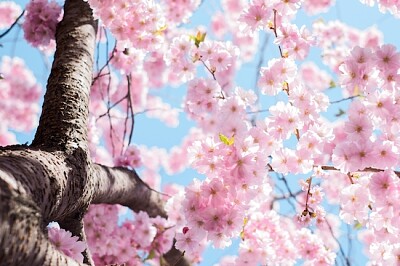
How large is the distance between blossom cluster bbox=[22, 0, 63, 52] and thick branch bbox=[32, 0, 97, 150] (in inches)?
11.6

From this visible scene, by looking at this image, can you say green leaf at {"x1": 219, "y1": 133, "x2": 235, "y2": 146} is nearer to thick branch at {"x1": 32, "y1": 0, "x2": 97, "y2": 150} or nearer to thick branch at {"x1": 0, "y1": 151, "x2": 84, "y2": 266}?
thick branch at {"x1": 32, "y1": 0, "x2": 97, "y2": 150}

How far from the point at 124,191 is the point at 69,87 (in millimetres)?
866

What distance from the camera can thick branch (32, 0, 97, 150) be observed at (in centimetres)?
171

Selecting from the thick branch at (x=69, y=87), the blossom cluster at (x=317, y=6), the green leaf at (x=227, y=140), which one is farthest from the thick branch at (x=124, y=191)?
the blossom cluster at (x=317, y=6)

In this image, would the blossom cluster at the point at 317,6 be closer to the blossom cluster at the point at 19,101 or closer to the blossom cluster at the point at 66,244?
the blossom cluster at the point at 19,101

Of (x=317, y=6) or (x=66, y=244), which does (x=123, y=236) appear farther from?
(x=317, y=6)

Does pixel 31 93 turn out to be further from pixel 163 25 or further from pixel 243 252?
pixel 243 252

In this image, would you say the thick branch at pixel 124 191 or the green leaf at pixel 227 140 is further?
the thick branch at pixel 124 191

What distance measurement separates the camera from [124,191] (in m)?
2.56

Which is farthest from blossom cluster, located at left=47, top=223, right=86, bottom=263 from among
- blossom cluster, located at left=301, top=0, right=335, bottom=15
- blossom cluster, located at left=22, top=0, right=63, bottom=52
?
blossom cluster, located at left=301, top=0, right=335, bottom=15

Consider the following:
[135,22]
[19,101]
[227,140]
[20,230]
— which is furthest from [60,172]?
[19,101]

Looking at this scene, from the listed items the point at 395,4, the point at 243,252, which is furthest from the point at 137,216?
A: the point at 395,4

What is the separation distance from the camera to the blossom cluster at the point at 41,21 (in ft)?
8.96

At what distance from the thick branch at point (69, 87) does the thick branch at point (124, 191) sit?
0.88 ft
